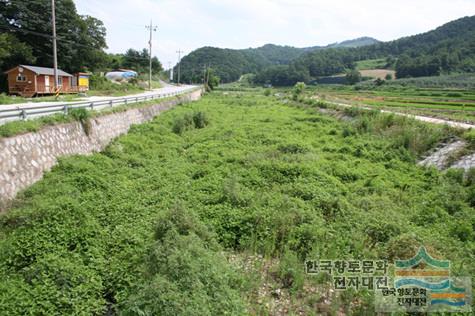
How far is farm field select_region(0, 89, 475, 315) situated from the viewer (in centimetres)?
500

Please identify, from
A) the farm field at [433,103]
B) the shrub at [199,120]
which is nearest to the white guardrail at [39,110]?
the shrub at [199,120]

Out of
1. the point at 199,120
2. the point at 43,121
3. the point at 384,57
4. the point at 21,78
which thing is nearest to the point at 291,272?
the point at 43,121

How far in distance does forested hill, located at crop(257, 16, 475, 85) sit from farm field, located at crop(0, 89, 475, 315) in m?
74.6

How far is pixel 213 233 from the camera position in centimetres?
709

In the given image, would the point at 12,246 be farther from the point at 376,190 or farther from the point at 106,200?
the point at 376,190

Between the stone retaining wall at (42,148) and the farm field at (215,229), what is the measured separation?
0.39m

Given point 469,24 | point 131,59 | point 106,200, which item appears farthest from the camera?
point 469,24

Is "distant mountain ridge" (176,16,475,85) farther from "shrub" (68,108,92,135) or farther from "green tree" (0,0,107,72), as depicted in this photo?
"shrub" (68,108,92,135)

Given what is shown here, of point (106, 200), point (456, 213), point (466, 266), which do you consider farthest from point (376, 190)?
point (106, 200)

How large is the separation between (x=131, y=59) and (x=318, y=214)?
69.1 metres

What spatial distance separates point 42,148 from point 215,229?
239 inches

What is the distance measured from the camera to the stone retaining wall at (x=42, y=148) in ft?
25.1

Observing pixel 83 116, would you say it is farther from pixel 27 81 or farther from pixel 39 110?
pixel 27 81

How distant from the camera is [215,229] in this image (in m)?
7.52
